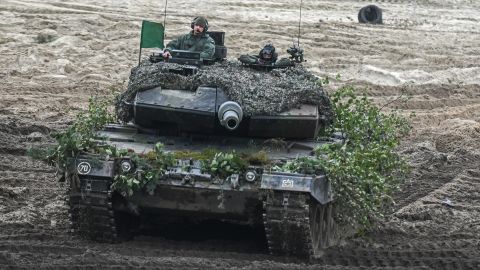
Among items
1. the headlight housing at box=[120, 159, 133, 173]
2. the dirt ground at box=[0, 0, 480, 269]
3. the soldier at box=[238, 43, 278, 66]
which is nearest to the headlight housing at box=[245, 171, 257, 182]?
the dirt ground at box=[0, 0, 480, 269]

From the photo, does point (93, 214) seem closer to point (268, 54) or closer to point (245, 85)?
point (245, 85)

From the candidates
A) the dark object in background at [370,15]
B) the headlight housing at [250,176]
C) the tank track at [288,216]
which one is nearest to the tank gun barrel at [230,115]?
the headlight housing at [250,176]

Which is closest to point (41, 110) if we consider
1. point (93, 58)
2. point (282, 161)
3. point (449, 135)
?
point (93, 58)

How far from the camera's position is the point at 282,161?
11359 mm

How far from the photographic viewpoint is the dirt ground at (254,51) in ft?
37.3

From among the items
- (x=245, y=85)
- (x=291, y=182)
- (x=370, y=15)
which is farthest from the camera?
(x=370, y=15)

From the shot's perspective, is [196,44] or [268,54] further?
[196,44]

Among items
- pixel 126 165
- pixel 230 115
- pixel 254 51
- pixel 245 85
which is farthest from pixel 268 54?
pixel 254 51

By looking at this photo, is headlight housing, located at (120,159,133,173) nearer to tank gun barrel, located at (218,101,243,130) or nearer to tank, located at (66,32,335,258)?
tank, located at (66,32,335,258)

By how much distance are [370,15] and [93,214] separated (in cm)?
1957

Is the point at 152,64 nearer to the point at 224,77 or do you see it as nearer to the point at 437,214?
the point at 224,77

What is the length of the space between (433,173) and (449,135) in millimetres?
2800

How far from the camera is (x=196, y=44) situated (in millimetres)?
13773

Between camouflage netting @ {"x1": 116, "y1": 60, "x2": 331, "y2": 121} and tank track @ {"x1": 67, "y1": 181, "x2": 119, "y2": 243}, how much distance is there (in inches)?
59.0
